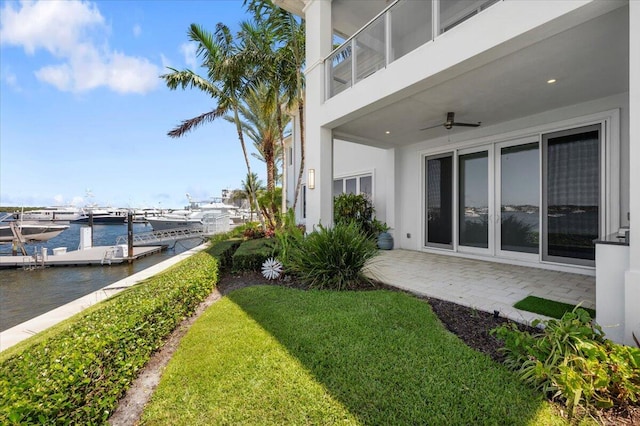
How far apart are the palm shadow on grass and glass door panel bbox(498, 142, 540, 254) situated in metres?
4.00

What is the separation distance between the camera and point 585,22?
122 inches

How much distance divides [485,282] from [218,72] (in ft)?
32.1

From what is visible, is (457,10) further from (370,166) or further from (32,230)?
(32,230)

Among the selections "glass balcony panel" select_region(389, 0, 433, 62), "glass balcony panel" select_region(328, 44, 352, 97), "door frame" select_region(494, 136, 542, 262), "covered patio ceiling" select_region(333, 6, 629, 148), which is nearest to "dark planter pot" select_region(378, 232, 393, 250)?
"door frame" select_region(494, 136, 542, 262)

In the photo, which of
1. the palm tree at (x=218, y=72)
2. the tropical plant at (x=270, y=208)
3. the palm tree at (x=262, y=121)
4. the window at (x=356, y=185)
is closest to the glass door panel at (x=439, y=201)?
the window at (x=356, y=185)

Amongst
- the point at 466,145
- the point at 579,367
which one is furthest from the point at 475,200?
the point at 579,367

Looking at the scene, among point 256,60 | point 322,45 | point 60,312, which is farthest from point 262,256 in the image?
point 256,60

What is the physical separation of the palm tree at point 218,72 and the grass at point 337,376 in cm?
841

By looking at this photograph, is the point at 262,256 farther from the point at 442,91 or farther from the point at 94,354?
the point at 442,91

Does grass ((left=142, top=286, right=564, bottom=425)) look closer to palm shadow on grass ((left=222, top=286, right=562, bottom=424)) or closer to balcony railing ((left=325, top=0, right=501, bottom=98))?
palm shadow on grass ((left=222, top=286, right=562, bottom=424))

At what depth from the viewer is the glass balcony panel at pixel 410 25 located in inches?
232

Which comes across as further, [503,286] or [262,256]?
[262,256]

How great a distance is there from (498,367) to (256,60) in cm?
1002

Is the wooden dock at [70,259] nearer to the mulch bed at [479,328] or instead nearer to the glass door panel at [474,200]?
the mulch bed at [479,328]
